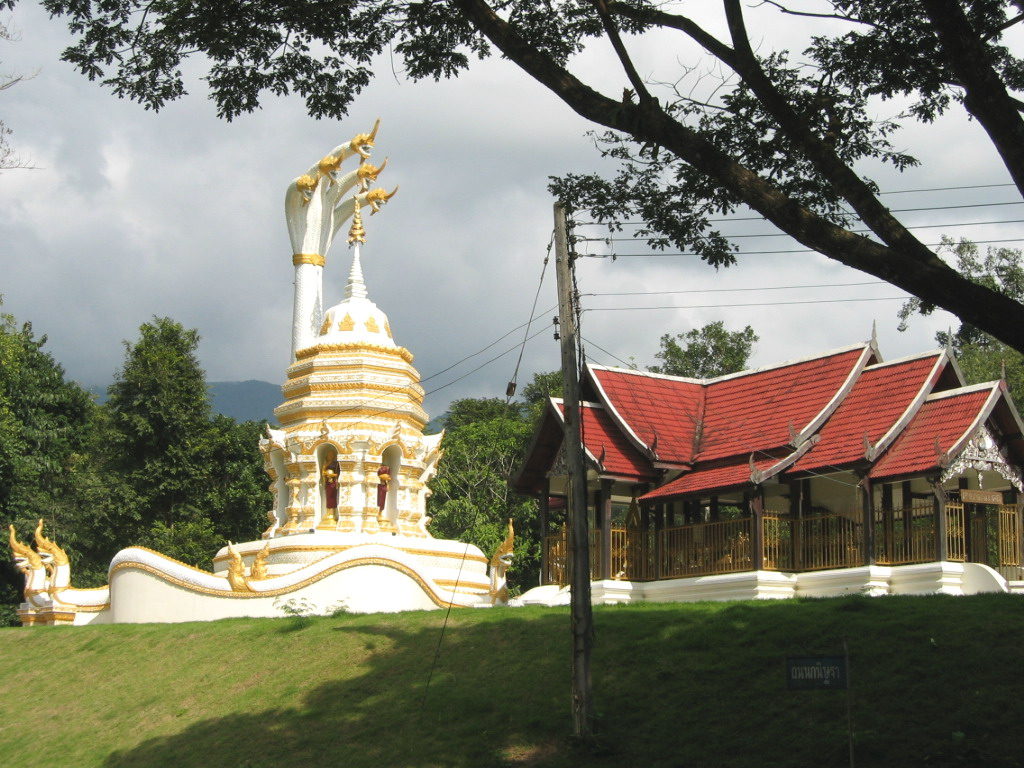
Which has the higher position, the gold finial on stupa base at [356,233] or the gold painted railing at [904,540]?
the gold finial on stupa base at [356,233]

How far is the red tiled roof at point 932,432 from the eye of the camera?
70.0 feet

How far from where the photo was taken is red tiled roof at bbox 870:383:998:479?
21.3 metres

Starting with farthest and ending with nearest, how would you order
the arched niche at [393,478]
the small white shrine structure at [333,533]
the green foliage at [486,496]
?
the green foliage at [486,496] < the arched niche at [393,478] < the small white shrine structure at [333,533]

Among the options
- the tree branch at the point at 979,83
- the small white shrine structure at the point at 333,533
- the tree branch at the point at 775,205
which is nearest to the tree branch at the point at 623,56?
the tree branch at the point at 775,205

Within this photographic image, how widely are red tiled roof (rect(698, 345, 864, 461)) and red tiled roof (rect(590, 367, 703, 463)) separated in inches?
15.1

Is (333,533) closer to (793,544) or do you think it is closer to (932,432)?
(793,544)

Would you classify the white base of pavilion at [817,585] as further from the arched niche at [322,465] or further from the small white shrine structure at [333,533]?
the arched niche at [322,465]

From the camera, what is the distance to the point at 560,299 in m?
16.4

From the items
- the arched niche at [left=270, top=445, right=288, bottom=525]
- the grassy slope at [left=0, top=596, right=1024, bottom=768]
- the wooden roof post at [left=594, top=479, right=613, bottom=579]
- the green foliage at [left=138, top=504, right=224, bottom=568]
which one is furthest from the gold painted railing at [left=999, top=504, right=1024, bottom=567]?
the green foliage at [left=138, top=504, right=224, bottom=568]

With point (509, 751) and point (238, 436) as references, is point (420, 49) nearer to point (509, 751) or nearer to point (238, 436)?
point (509, 751)

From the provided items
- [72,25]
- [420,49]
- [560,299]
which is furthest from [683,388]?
[72,25]

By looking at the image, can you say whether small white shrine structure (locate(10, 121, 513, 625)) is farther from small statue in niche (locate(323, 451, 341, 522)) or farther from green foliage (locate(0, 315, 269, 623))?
green foliage (locate(0, 315, 269, 623))

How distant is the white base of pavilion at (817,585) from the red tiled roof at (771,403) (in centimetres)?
234

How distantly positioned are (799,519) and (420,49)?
11.4m
